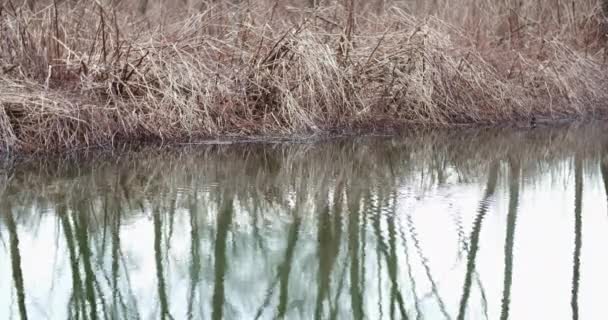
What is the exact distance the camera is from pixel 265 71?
303 inches

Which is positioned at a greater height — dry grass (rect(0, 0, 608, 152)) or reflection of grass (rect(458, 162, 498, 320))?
dry grass (rect(0, 0, 608, 152))

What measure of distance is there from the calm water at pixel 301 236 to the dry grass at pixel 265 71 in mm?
555

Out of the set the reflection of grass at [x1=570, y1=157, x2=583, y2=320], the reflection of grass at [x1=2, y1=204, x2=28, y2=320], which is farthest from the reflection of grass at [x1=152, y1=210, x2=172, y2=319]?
the reflection of grass at [x1=570, y1=157, x2=583, y2=320]

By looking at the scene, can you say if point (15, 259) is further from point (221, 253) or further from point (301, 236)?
point (301, 236)

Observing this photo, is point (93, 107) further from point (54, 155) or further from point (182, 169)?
point (182, 169)

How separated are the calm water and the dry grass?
0.55m

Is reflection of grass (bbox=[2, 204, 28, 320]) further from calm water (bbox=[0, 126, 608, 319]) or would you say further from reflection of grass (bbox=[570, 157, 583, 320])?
reflection of grass (bbox=[570, 157, 583, 320])

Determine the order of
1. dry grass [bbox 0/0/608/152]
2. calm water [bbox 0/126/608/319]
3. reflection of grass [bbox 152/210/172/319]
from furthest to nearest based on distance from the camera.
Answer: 1. dry grass [bbox 0/0/608/152]
2. calm water [bbox 0/126/608/319]
3. reflection of grass [bbox 152/210/172/319]

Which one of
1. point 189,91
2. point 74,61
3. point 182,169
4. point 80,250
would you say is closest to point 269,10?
point 189,91

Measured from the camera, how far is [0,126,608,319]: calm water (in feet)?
11.7

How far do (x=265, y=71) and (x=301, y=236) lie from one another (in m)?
3.49

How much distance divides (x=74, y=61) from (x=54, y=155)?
1034 millimetres

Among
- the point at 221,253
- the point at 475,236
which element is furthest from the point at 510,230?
the point at 221,253

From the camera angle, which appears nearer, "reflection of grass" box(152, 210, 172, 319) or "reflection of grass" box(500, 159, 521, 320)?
"reflection of grass" box(152, 210, 172, 319)
